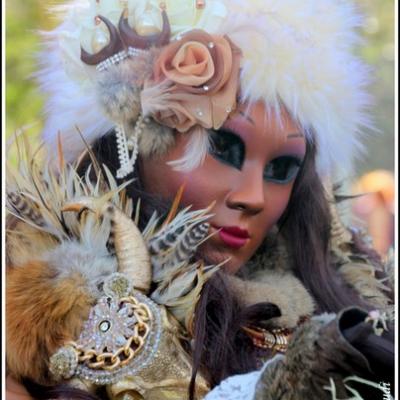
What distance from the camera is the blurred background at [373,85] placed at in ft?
5.30

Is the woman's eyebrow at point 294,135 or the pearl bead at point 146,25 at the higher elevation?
the pearl bead at point 146,25

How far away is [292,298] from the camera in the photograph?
157 centimetres

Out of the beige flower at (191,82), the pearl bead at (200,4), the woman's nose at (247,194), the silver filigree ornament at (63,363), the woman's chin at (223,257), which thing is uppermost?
the pearl bead at (200,4)

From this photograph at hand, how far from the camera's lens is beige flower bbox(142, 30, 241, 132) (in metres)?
1.48

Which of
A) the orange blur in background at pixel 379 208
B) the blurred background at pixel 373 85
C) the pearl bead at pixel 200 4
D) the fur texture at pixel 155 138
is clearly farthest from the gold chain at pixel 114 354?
the orange blur in background at pixel 379 208

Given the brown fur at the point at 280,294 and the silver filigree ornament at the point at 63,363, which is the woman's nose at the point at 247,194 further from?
the silver filigree ornament at the point at 63,363

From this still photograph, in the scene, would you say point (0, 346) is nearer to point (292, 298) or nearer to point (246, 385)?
point (246, 385)

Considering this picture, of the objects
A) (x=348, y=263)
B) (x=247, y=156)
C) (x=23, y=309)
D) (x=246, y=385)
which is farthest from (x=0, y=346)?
(x=348, y=263)

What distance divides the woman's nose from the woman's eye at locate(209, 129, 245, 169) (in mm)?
30

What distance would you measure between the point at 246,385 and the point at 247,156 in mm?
412

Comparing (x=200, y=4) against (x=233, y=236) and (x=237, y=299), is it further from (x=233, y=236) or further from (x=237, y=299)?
(x=237, y=299)

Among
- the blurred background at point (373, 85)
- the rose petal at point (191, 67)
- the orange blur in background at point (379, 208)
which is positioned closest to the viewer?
the rose petal at point (191, 67)

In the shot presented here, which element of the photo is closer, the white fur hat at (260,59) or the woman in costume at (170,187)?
the woman in costume at (170,187)

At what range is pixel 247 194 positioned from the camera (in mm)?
1524
